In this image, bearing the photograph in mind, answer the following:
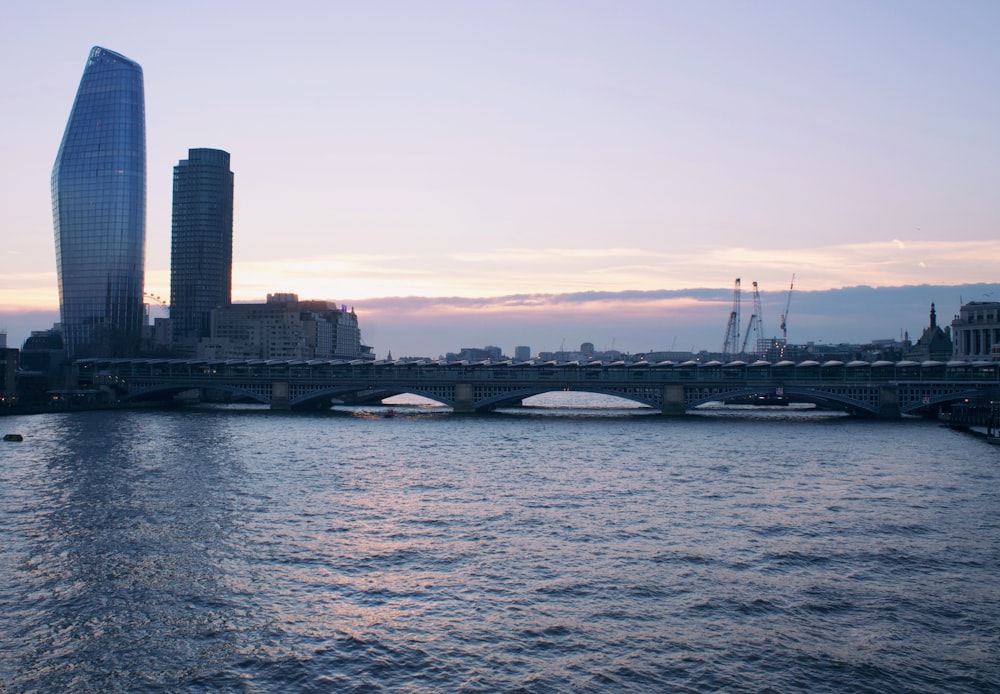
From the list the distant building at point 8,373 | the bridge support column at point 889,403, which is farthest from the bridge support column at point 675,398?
the distant building at point 8,373

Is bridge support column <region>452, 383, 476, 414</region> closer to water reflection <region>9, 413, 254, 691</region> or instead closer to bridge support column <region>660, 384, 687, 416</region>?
bridge support column <region>660, 384, 687, 416</region>

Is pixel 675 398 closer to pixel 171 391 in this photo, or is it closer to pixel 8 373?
pixel 171 391

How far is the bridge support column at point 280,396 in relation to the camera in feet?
531

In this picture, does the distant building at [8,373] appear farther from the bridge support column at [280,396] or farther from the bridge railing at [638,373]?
the bridge support column at [280,396]

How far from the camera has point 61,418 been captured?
13762 centimetres

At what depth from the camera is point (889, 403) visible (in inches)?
5482

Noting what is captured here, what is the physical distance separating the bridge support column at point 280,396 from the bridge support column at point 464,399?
1320 inches

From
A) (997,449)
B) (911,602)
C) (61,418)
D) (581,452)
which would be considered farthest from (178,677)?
(61,418)

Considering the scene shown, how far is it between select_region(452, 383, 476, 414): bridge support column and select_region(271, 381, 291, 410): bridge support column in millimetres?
33533

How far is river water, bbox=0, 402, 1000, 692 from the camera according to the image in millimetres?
30969

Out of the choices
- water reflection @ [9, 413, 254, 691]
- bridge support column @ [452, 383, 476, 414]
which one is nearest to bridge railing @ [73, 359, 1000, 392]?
bridge support column @ [452, 383, 476, 414]

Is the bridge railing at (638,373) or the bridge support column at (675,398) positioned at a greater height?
the bridge railing at (638,373)

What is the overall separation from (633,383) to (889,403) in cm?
4180

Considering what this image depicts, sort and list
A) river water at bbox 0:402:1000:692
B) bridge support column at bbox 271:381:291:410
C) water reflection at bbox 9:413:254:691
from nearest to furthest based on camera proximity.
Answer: river water at bbox 0:402:1000:692 → water reflection at bbox 9:413:254:691 → bridge support column at bbox 271:381:291:410
